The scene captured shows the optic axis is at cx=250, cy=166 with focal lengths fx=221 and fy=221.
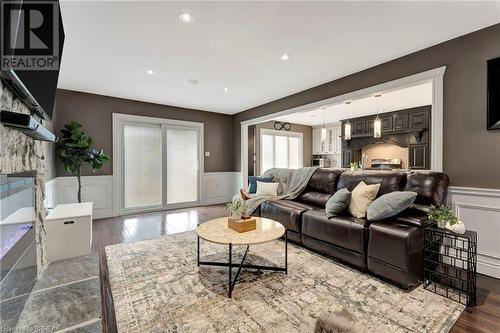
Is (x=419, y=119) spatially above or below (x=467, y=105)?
above

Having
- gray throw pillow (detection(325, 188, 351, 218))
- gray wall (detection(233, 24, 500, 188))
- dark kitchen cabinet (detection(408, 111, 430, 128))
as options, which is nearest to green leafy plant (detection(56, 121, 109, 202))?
gray throw pillow (detection(325, 188, 351, 218))

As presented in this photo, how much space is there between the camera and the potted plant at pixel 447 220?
6.62ft

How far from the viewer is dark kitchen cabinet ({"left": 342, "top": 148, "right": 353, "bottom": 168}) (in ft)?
23.2

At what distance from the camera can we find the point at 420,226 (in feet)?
7.16

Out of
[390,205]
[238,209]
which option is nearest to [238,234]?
[238,209]

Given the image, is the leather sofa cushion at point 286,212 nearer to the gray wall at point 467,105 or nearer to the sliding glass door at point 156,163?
the gray wall at point 467,105

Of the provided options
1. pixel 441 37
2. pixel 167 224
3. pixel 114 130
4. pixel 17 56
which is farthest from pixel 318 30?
pixel 114 130

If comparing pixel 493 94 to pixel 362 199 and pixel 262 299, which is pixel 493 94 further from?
pixel 262 299

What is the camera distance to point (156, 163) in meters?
5.36

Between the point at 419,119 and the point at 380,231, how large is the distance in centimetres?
481

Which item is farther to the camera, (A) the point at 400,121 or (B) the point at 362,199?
(A) the point at 400,121

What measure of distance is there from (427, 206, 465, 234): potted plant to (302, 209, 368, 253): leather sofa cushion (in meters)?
0.62

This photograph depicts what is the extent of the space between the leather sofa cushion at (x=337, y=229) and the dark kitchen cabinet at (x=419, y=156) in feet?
14.4

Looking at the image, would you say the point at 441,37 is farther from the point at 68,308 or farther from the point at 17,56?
the point at 68,308
